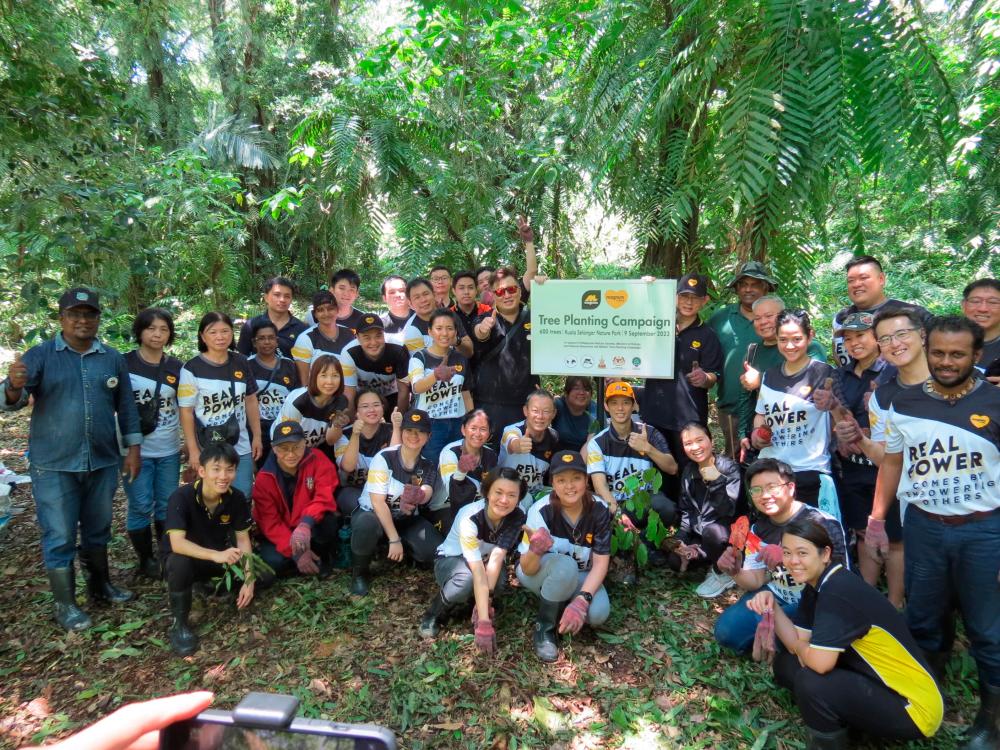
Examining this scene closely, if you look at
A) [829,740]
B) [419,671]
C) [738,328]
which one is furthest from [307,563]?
[738,328]

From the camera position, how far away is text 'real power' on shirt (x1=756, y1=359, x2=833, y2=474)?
4000 mm

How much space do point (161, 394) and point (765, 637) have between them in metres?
4.28

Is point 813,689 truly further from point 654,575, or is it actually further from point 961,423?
point 654,575

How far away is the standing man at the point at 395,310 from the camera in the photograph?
583 centimetres

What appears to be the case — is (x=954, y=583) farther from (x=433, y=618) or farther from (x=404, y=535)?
(x=404, y=535)

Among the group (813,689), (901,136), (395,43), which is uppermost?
(395,43)

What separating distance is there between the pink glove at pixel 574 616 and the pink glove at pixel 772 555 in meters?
1.08

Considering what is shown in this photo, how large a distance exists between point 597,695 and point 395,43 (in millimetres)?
6257

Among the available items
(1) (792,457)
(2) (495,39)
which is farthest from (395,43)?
(1) (792,457)

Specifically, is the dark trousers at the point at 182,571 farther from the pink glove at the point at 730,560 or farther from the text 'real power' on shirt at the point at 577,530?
the pink glove at the point at 730,560

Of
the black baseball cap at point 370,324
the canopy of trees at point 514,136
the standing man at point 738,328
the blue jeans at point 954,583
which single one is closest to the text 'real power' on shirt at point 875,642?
the blue jeans at point 954,583

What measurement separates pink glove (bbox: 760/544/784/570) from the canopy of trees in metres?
2.17

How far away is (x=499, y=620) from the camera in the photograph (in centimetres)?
408

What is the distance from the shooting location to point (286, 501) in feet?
15.1
